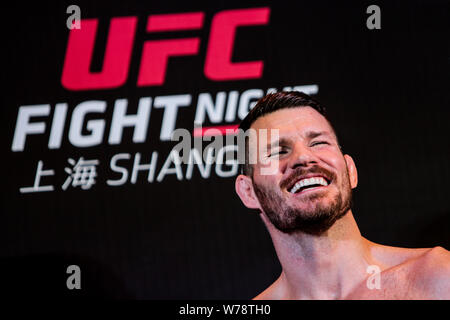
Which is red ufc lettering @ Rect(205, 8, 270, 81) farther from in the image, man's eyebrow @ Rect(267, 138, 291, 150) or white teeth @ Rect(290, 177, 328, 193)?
white teeth @ Rect(290, 177, 328, 193)

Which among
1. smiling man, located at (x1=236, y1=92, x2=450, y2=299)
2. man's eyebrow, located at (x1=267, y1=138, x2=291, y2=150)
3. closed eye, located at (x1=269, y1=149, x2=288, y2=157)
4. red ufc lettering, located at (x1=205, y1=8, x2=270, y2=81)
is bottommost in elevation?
smiling man, located at (x1=236, y1=92, x2=450, y2=299)

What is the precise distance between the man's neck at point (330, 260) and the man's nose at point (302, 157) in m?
0.26

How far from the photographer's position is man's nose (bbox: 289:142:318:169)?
219 cm

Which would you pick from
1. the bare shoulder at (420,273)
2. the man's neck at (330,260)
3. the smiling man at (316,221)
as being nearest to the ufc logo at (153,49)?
the smiling man at (316,221)

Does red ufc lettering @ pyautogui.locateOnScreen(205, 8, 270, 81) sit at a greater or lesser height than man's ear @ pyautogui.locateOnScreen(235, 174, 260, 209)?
greater

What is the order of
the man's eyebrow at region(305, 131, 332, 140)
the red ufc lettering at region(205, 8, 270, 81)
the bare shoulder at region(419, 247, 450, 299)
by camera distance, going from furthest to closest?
the red ufc lettering at region(205, 8, 270, 81)
the man's eyebrow at region(305, 131, 332, 140)
the bare shoulder at region(419, 247, 450, 299)

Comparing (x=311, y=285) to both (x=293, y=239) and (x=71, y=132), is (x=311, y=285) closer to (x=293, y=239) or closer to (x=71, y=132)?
(x=293, y=239)

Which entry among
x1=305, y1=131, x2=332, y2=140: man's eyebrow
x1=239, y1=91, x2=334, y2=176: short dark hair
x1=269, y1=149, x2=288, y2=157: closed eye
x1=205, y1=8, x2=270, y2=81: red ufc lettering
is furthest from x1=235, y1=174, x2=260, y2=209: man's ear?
x1=205, y1=8, x2=270, y2=81: red ufc lettering

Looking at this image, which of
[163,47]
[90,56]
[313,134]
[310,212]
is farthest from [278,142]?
[90,56]

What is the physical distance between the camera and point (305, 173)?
2188 mm

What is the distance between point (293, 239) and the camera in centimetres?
228

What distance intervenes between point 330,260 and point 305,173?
36cm

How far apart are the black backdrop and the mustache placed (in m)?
0.42

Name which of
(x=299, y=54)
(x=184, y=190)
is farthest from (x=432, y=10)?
(x=184, y=190)
